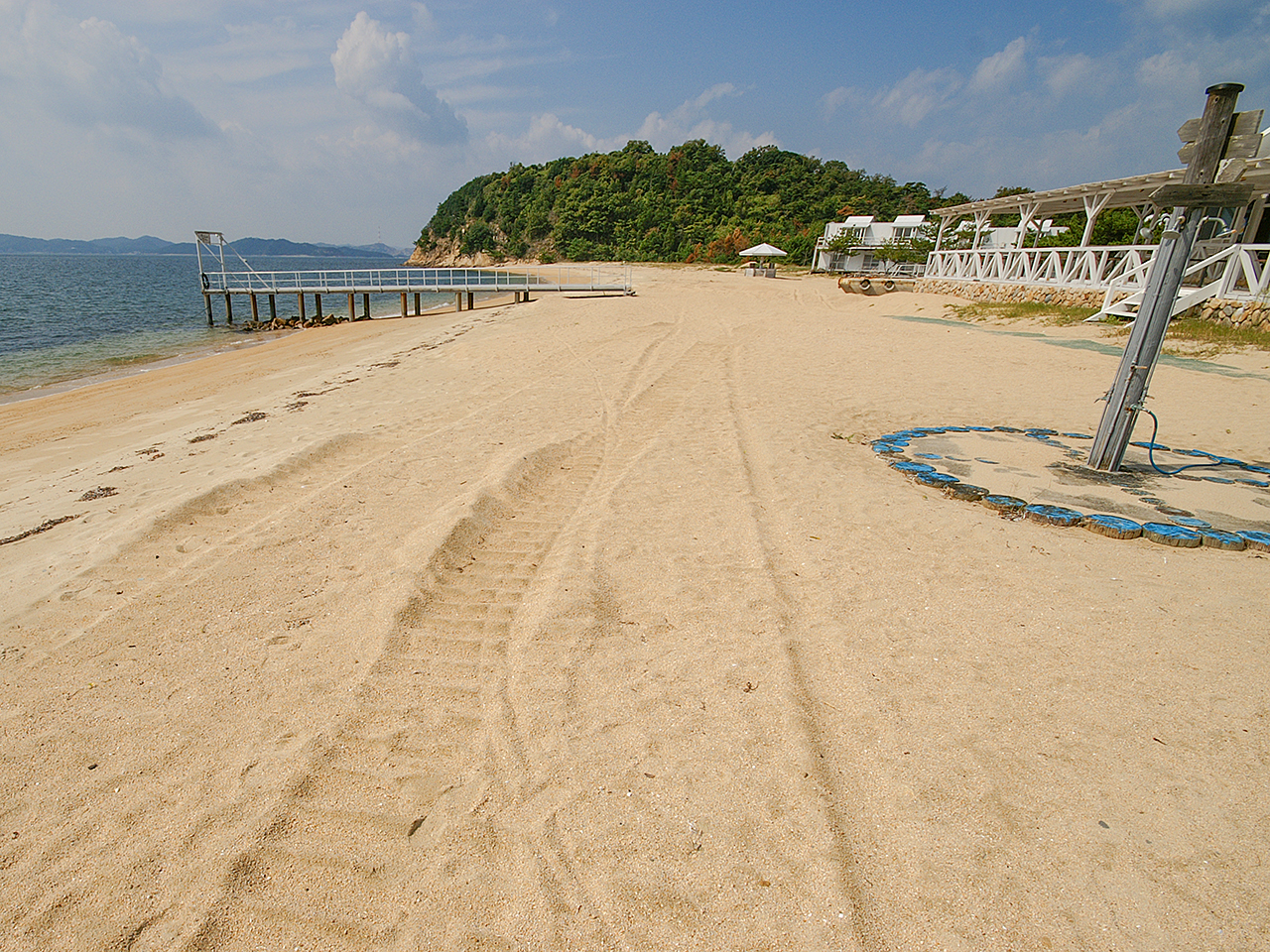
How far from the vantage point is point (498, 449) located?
678 cm

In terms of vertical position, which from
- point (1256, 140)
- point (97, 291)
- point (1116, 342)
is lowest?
point (97, 291)

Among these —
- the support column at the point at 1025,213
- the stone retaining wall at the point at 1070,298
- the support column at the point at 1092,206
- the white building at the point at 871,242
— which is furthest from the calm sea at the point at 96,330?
the support column at the point at 1092,206

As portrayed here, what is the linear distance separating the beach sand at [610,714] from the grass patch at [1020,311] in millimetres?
14833

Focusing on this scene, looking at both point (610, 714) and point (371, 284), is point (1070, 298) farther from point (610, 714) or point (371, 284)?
point (371, 284)

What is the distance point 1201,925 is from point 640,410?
286 inches

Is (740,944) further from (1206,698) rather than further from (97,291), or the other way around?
(97,291)

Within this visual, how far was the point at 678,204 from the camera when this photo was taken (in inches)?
2803

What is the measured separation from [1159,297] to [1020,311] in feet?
49.2

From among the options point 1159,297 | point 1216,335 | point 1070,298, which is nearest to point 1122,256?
point 1070,298

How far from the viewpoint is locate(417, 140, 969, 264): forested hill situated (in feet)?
209

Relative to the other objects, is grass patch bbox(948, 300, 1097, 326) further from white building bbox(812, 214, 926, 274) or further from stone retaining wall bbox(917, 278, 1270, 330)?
white building bbox(812, 214, 926, 274)

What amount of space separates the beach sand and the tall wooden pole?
174 centimetres

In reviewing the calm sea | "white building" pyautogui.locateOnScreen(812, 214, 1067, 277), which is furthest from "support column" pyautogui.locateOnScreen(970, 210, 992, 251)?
the calm sea

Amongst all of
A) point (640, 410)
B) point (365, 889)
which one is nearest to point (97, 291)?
point (640, 410)
